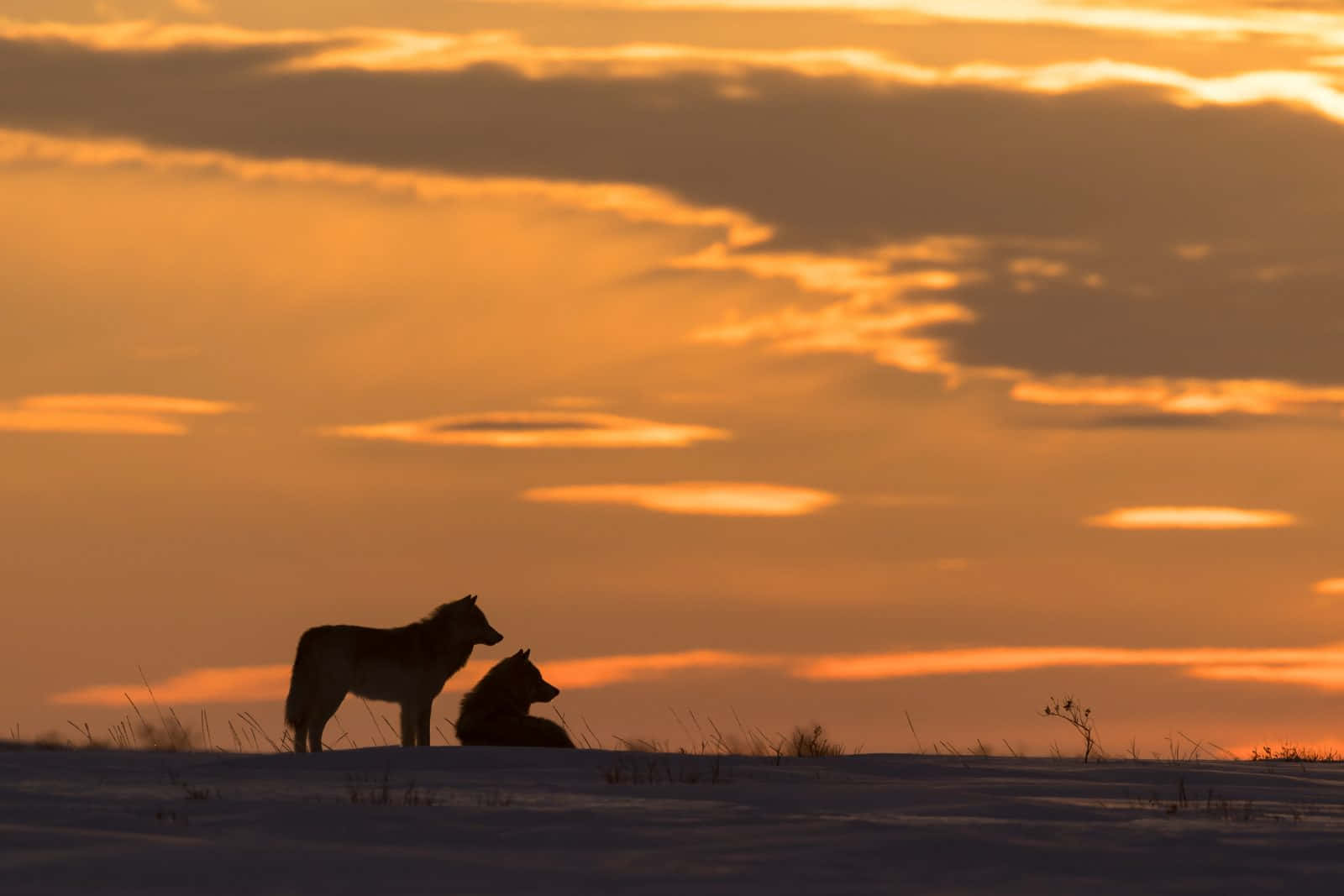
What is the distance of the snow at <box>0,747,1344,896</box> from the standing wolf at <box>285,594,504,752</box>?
16.1ft

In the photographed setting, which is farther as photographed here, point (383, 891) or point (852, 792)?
point (852, 792)

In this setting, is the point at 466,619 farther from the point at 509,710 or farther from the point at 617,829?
the point at 617,829

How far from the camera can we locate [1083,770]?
1526 centimetres

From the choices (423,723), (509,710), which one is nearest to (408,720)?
(423,723)

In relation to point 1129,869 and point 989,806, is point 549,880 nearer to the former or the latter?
point 1129,869

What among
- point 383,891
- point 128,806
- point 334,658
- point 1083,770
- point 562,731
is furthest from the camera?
point 334,658

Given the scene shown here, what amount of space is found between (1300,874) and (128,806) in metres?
6.53

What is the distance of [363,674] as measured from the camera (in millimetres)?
19625

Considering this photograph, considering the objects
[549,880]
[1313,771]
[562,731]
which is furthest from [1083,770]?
A: [549,880]

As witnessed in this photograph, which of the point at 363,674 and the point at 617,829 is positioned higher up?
the point at 363,674

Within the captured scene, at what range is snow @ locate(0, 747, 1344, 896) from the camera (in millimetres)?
9281

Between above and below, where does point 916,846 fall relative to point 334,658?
below

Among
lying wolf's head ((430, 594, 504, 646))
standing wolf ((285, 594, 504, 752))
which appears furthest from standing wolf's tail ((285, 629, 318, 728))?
lying wolf's head ((430, 594, 504, 646))

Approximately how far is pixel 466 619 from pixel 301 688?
6.06ft
